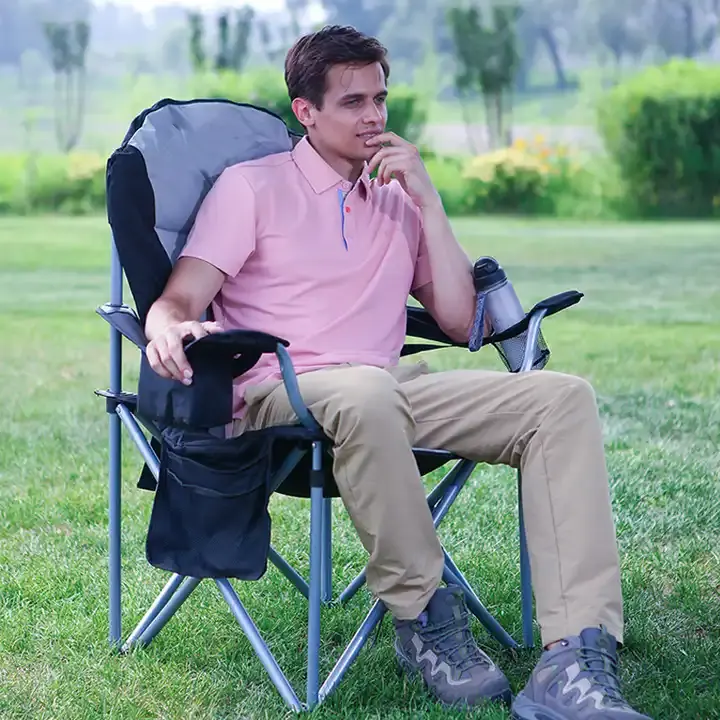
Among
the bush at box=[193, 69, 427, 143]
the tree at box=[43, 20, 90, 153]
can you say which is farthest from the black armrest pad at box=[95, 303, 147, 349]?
the tree at box=[43, 20, 90, 153]

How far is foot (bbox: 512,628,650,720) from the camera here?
2.35 meters

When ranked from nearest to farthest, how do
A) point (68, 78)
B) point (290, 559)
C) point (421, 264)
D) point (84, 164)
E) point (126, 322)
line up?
1. point (126, 322)
2. point (421, 264)
3. point (290, 559)
4. point (84, 164)
5. point (68, 78)

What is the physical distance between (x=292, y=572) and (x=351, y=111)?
37.0 inches

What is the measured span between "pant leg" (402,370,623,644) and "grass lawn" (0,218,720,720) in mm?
255

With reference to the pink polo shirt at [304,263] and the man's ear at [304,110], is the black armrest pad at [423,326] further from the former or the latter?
the man's ear at [304,110]

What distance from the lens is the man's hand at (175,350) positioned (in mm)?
2402

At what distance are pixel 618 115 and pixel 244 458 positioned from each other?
12221 millimetres

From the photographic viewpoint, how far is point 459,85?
48.2ft

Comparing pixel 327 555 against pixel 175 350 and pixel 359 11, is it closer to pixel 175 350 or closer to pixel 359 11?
pixel 175 350

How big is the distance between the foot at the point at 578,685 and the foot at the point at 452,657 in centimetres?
11

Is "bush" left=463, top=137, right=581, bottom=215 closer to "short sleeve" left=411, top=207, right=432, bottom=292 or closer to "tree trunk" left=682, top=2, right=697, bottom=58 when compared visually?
"tree trunk" left=682, top=2, right=697, bottom=58

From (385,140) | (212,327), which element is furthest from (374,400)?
(385,140)

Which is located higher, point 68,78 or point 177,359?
point 68,78

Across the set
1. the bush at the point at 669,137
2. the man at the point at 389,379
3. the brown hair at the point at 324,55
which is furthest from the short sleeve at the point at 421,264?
the bush at the point at 669,137
